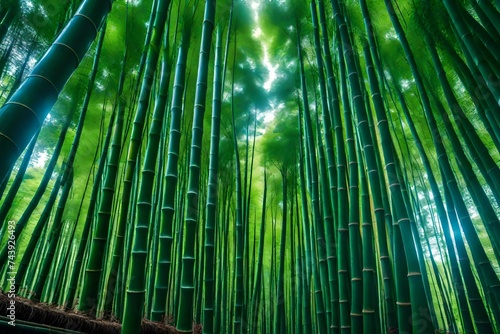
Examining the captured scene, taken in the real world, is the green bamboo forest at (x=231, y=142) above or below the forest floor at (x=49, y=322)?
above

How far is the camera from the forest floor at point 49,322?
1331mm

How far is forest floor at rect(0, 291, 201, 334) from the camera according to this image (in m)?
1.33

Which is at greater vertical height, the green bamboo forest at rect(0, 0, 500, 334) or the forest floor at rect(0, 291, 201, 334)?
the green bamboo forest at rect(0, 0, 500, 334)

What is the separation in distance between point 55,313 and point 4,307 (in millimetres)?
236

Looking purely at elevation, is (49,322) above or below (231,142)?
below

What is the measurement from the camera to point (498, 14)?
2312 mm

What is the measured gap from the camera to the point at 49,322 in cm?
159

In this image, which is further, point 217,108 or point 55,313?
point 217,108

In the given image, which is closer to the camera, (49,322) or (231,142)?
(49,322)

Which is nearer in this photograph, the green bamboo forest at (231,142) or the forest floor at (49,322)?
the forest floor at (49,322)

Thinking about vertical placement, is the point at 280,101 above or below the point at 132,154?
above

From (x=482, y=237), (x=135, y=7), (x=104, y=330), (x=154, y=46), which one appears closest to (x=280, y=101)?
(x=135, y=7)

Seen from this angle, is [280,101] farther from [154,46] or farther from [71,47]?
[71,47]

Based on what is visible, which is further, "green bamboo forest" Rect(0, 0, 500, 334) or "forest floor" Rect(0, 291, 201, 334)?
"green bamboo forest" Rect(0, 0, 500, 334)
